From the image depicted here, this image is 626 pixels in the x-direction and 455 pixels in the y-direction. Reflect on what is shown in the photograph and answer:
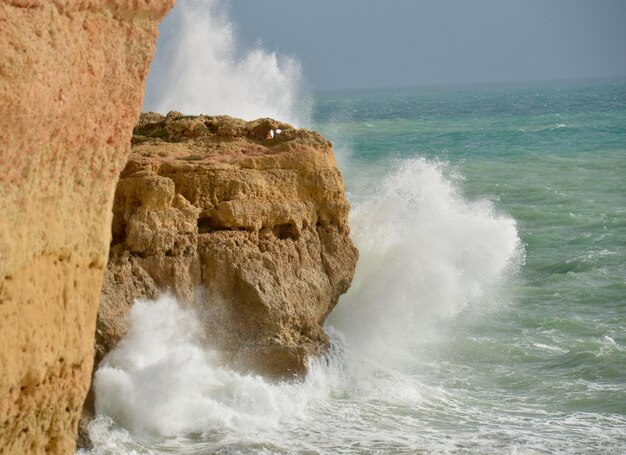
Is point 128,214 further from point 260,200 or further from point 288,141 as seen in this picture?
point 288,141

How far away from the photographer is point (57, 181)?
12.6 feet

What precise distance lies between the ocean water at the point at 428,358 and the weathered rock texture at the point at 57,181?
9.61ft

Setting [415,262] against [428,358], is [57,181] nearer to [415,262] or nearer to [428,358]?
[428,358]

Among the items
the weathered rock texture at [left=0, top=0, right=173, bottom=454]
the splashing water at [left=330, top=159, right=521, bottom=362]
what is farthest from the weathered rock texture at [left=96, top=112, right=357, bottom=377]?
the weathered rock texture at [left=0, top=0, right=173, bottom=454]

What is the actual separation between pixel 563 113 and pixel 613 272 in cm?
4291

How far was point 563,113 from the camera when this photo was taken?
57156mm

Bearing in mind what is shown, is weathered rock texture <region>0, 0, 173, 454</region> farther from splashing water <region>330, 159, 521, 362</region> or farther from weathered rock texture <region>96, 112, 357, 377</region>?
splashing water <region>330, 159, 521, 362</region>

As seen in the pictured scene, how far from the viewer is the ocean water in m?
7.37

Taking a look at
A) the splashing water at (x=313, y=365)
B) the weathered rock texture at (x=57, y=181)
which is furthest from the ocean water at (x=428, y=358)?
the weathered rock texture at (x=57, y=181)

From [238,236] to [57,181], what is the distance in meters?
4.27

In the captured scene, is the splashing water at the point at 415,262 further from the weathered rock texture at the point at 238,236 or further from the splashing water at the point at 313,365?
the weathered rock texture at the point at 238,236

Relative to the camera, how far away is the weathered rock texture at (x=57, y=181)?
3557 millimetres

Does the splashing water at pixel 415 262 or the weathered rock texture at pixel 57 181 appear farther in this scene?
the splashing water at pixel 415 262

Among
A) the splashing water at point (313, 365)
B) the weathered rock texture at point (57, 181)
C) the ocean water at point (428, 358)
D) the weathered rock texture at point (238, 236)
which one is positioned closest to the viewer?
the weathered rock texture at point (57, 181)
